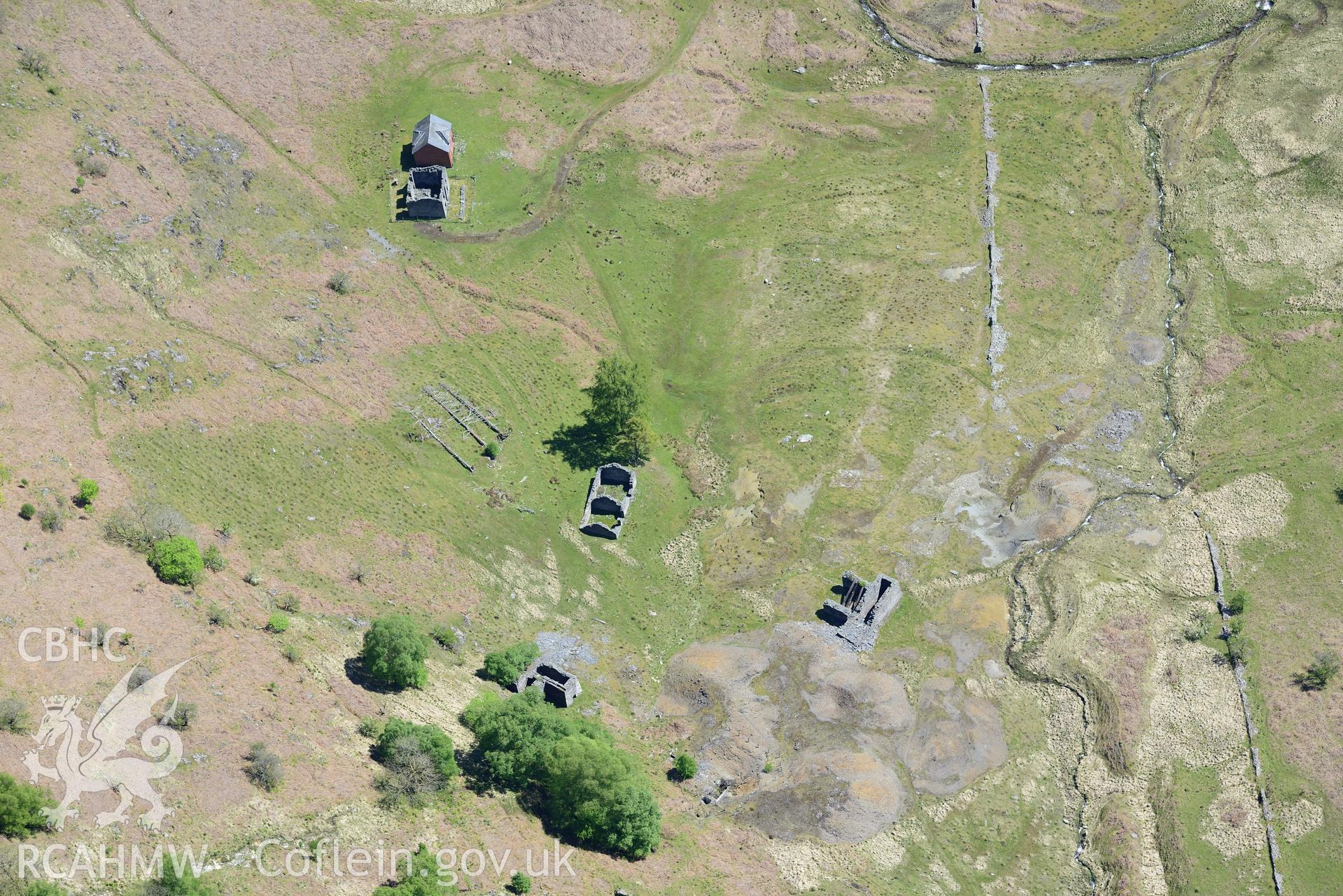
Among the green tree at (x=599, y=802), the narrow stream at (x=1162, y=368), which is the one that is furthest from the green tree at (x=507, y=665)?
the narrow stream at (x=1162, y=368)

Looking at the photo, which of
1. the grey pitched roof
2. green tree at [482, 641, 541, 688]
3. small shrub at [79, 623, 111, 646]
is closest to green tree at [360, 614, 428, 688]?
green tree at [482, 641, 541, 688]

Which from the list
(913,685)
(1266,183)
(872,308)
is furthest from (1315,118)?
(913,685)

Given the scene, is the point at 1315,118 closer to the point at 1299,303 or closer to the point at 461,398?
the point at 1299,303

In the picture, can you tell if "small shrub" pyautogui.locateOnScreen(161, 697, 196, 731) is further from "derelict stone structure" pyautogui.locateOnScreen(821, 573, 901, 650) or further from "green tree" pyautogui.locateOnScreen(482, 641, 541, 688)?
"derelict stone structure" pyautogui.locateOnScreen(821, 573, 901, 650)

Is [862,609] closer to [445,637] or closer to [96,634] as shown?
[445,637]

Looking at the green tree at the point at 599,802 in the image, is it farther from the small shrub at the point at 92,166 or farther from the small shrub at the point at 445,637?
the small shrub at the point at 92,166

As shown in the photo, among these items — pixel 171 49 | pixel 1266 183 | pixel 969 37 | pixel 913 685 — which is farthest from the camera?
pixel 969 37

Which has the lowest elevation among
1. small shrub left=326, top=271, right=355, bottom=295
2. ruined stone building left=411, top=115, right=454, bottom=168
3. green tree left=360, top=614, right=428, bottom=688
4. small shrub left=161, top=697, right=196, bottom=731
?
small shrub left=161, top=697, right=196, bottom=731
